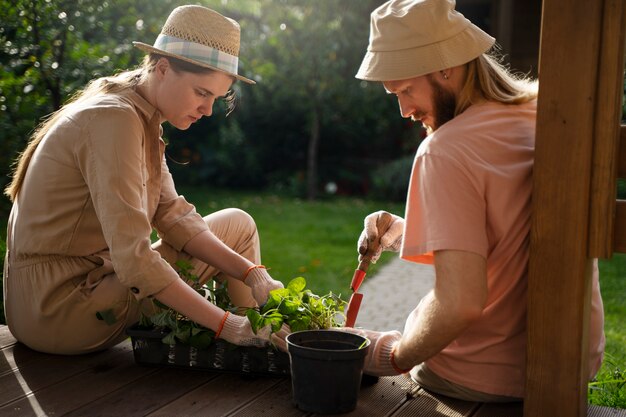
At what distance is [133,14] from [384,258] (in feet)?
10.3

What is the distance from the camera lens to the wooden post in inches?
82.0

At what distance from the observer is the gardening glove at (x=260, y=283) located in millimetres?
2910

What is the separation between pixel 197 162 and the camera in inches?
439

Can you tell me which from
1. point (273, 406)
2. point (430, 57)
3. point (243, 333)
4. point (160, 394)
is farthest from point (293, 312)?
point (430, 57)

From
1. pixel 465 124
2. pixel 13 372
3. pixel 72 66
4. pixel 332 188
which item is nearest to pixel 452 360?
pixel 465 124

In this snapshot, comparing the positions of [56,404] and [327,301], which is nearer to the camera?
[56,404]

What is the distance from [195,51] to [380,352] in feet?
4.03

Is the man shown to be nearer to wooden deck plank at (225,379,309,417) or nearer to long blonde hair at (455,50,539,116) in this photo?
long blonde hair at (455,50,539,116)

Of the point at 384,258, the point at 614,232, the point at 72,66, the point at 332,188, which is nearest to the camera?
the point at 614,232

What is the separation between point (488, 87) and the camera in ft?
7.88

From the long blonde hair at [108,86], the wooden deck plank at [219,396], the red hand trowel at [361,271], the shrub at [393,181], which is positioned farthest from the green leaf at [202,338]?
the shrub at [393,181]

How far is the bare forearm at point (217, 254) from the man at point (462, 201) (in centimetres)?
69

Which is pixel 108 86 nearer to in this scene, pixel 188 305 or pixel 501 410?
pixel 188 305

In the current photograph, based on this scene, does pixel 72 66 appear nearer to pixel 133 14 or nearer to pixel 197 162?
pixel 133 14
